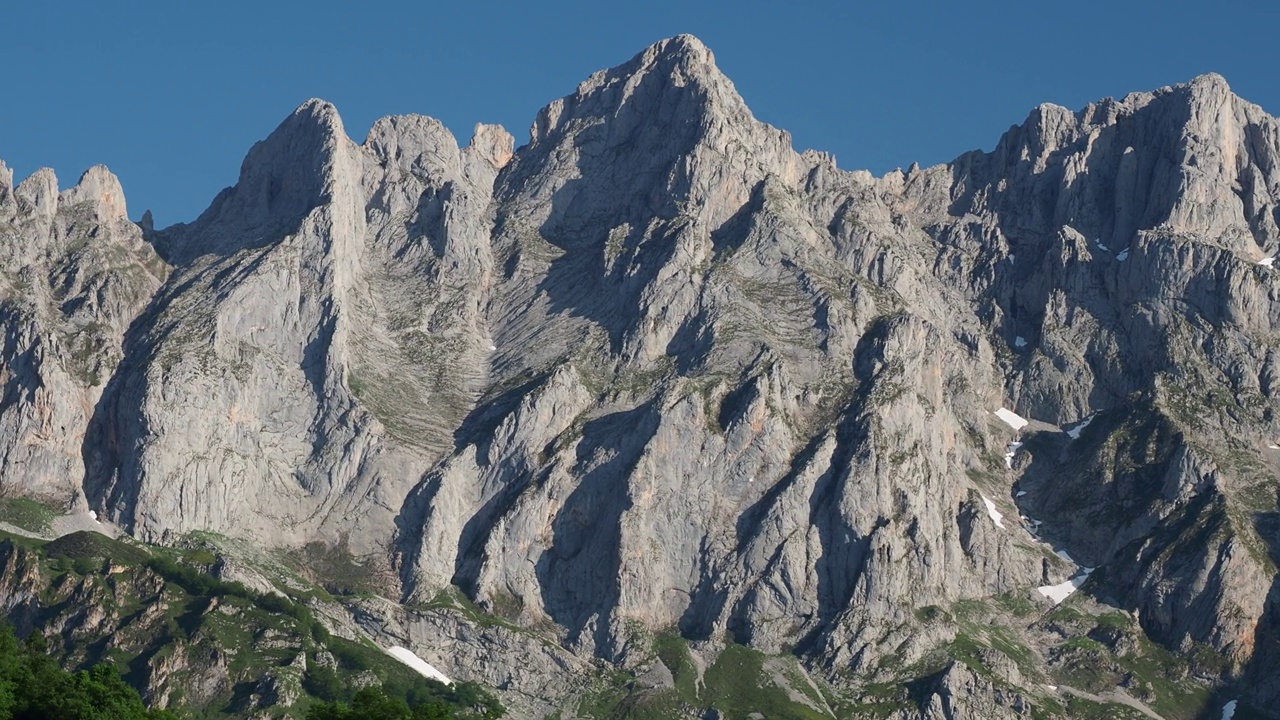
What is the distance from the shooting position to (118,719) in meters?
197

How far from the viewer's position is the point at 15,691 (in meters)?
199

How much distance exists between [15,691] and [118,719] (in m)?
9.56
